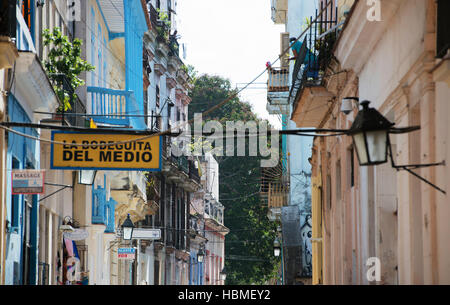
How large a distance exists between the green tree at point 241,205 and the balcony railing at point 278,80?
15847 mm

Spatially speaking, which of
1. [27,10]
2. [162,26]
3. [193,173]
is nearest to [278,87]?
[162,26]

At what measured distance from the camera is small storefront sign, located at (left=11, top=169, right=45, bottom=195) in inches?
502

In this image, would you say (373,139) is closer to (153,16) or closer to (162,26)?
(153,16)

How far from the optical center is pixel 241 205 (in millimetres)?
54531

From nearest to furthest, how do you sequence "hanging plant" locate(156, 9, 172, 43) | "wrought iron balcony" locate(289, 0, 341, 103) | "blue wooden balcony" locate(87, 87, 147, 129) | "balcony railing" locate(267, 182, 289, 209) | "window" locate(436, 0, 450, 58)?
"window" locate(436, 0, 450, 58), "wrought iron balcony" locate(289, 0, 341, 103), "blue wooden balcony" locate(87, 87, 147, 129), "balcony railing" locate(267, 182, 289, 209), "hanging plant" locate(156, 9, 172, 43)

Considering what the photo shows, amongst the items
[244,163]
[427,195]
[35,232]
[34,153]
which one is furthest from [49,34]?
[244,163]

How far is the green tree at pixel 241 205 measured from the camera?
49.5 metres

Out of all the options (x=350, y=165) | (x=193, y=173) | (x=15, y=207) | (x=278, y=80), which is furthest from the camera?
(x=193, y=173)

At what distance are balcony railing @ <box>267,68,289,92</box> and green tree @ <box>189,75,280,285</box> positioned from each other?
1585 centimetres

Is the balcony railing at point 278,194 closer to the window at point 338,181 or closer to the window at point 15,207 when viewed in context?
the window at point 338,181

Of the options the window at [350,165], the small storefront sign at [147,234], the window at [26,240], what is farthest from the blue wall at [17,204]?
the small storefront sign at [147,234]

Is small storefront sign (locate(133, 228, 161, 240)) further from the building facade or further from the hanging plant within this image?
the hanging plant

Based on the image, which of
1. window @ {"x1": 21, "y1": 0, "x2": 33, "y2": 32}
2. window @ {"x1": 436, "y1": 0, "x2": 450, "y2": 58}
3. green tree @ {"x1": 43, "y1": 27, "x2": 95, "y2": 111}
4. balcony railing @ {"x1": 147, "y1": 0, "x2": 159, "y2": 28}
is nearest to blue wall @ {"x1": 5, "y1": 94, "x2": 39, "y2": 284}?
green tree @ {"x1": 43, "y1": 27, "x2": 95, "y2": 111}

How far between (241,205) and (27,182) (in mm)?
41916
